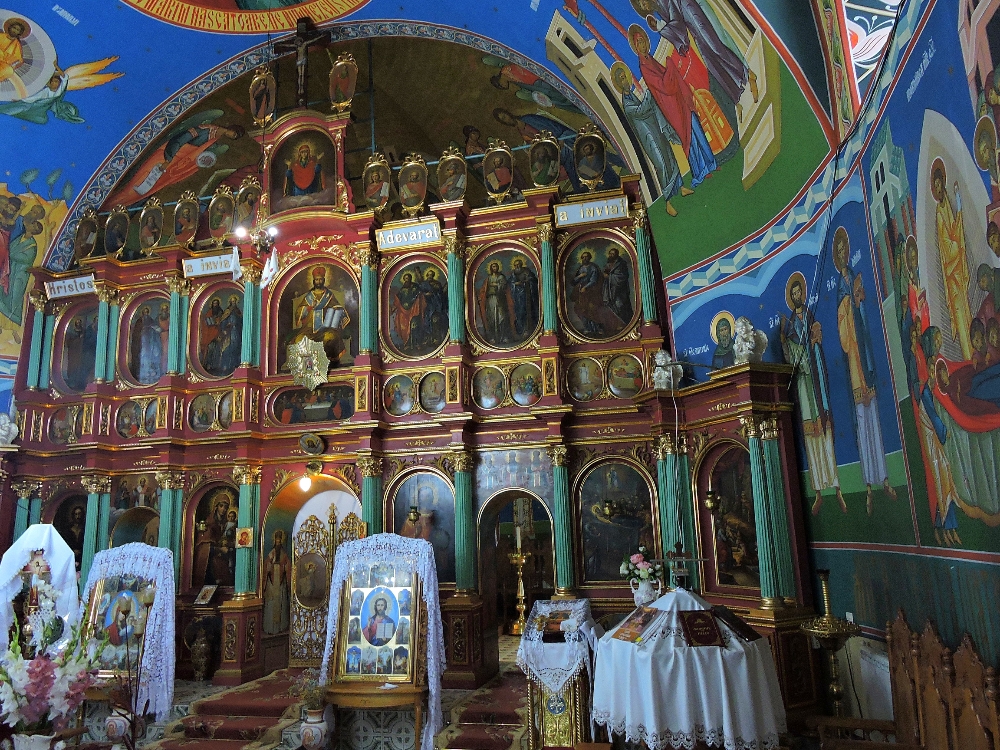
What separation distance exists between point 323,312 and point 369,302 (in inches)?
46.1

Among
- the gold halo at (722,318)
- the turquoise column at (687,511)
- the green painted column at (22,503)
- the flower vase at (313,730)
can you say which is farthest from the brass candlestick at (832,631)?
the green painted column at (22,503)

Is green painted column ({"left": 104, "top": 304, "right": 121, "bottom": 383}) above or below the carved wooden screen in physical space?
above

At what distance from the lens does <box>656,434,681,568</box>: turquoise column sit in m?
11.2

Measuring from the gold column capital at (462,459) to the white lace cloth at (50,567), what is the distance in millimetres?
5957

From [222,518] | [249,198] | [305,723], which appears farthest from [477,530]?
[249,198]

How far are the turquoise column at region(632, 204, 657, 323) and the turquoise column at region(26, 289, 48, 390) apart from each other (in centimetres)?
1241

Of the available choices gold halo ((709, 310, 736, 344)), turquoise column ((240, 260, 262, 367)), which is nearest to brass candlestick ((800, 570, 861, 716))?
gold halo ((709, 310, 736, 344))

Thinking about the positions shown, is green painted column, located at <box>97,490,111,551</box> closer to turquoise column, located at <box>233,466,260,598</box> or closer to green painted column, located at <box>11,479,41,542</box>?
green painted column, located at <box>11,479,41,542</box>

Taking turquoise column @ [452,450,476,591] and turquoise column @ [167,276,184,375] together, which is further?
turquoise column @ [167,276,184,375]

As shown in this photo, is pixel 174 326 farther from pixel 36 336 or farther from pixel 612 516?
pixel 612 516

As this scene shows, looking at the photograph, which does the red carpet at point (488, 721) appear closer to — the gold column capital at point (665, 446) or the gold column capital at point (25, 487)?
the gold column capital at point (665, 446)

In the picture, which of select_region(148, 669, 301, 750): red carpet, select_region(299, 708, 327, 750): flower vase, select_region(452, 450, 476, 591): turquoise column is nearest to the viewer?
select_region(299, 708, 327, 750): flower vase

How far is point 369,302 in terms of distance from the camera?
13797 millimetres

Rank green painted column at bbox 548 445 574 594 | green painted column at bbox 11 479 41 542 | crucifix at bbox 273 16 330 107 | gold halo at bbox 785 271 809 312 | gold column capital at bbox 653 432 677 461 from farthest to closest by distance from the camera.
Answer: green painted column at bbox 11 479 41 542 < crucifix at bbox 273 16 330 107 < green painted column at bbox 548 445 574 594 < gold column capital at bbox 653 432 677 461 < gold halo at bbox 785 271 809 312
